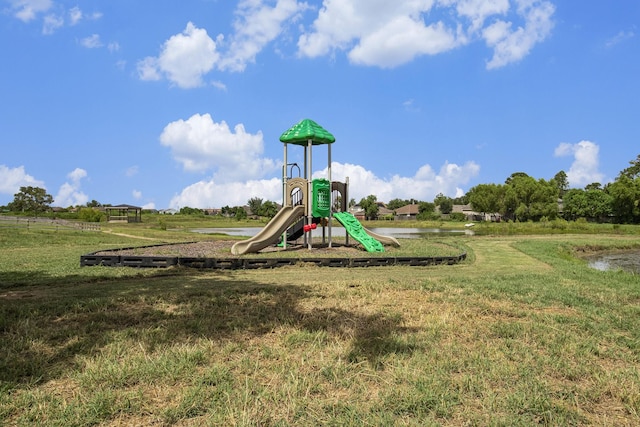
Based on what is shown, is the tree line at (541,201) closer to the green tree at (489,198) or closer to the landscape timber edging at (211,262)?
the green tree at (489,198)

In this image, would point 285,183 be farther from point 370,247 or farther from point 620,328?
point 620,328

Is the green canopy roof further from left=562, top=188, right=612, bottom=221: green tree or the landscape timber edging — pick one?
left=562, top=188, right=612, bottom=221: green tree

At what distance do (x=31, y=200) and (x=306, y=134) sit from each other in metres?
72.3

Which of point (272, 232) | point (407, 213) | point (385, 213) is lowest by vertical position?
point (272, 232)

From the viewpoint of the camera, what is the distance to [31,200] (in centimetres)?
7412

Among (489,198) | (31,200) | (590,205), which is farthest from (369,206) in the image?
(31,200)

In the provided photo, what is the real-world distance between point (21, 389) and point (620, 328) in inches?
333

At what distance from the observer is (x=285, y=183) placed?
67.8ft

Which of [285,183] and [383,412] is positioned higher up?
[285,183]

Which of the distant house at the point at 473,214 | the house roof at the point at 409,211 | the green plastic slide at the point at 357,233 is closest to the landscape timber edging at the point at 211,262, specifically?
the green plastic slide at the point at 357,233

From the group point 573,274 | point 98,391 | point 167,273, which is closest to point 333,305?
point 98,391

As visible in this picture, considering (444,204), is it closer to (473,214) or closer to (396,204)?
(473,214)

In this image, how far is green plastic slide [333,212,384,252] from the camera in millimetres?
19672

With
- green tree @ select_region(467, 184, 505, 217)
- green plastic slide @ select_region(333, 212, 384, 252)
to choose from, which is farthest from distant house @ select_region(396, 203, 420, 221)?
green plastic slide @ select_region(333, 212, 384, 252)
